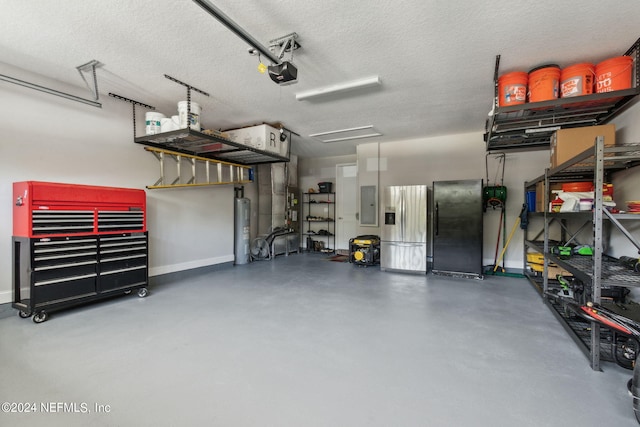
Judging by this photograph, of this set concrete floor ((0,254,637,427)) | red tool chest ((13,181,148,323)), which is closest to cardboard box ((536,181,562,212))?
concrete floor ((0,254,637,427))

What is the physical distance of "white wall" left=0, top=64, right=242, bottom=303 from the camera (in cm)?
315

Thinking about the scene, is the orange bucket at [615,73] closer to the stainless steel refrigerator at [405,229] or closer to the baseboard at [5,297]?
the stainless steel refrigerator at [405,229]

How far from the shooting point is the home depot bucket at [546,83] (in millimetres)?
2822

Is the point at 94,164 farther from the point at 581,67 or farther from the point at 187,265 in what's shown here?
the point at 581,67

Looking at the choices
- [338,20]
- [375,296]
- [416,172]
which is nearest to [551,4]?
[338,20]

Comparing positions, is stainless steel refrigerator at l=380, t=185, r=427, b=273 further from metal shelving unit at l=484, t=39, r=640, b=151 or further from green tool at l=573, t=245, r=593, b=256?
green tool at l=573, t=245, r=593, b=256

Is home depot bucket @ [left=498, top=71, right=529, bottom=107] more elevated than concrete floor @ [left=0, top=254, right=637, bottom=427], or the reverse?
home depot bucket @ [left=498, top=71, right=529, bottom=107]

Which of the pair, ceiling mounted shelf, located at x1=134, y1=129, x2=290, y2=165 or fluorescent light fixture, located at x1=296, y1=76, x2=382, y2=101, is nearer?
fluorescent light fixture, located at x1=296, y1=76, x2=382, y2=101

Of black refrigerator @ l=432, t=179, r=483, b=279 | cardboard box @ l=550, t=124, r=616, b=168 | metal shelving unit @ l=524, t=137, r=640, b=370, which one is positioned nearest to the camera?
metal shelving unit @ l=524, t=137, r=640, b=370

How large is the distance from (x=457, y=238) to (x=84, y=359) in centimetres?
555

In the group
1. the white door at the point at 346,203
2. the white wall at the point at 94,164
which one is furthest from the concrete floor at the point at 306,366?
the white door at the point at 346,203

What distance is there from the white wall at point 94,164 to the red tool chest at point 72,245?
0.33 m

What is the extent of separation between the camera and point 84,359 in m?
2.24

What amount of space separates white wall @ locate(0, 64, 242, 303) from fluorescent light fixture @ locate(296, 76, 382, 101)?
107 inches
